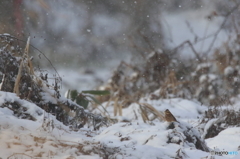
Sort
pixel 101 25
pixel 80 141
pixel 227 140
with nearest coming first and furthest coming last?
pixel 80 141
pixel 227 140
pixel 101 25

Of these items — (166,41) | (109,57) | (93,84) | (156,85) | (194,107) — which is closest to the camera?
(194,107)

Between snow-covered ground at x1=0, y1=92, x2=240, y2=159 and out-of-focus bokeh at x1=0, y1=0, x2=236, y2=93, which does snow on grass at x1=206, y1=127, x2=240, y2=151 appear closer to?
Result: snow-covered ground at x1=0, y1=92, x2=240, y2=159

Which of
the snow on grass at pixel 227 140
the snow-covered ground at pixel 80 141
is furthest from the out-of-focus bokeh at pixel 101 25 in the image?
the snow-covered ground at pixel 80 141

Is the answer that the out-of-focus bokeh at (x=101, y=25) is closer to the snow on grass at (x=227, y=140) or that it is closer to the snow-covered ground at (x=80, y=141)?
the snow on grass at (x=227, y=140)

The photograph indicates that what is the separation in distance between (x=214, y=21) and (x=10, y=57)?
7.23 meters

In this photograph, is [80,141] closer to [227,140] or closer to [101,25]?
[227,140]

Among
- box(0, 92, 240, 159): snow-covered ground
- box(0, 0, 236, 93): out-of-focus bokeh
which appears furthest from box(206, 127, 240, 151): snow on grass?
box(0, 0, 236, 93): out-of-focus bokeh

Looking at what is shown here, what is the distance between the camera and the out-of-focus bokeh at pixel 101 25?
10.6 meters

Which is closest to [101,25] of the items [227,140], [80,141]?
[227,140]

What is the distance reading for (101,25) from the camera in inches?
507

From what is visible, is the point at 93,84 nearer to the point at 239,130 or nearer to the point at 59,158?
the point at 239,130

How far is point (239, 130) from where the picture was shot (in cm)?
356

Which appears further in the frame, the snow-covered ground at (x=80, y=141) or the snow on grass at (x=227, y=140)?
the snow on grass at (x=227, y=140)

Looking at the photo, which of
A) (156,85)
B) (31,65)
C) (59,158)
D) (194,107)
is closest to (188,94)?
(156,85)
